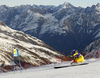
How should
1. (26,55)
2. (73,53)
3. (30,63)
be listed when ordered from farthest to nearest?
1. (26,55)
2. (30,63)
3. (73,53)

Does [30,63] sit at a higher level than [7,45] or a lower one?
Result: lower

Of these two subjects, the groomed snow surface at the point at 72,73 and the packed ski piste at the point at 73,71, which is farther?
the packed ski piste at the point at 73,71

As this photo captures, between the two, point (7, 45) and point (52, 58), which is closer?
point (7, 45)

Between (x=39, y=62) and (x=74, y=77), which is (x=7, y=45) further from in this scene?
(x=74, y=77)

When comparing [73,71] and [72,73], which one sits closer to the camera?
[72,73]

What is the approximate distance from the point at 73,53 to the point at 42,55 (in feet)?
434

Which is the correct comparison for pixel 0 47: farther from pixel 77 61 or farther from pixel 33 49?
pixel 77 61

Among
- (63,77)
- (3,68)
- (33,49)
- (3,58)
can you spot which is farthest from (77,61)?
(33,49)

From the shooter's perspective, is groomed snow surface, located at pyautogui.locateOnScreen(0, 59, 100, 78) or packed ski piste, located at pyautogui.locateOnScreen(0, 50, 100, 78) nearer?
groomed snow surface, located at pyautogui.locateOnScreen(0, 59, 100, 78)

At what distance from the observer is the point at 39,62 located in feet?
463

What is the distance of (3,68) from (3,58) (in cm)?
1576

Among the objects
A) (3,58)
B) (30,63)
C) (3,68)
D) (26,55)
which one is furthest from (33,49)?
(3,68)

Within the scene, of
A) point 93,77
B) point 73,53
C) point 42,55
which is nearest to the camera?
point 93,77

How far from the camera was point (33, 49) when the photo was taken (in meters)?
171
